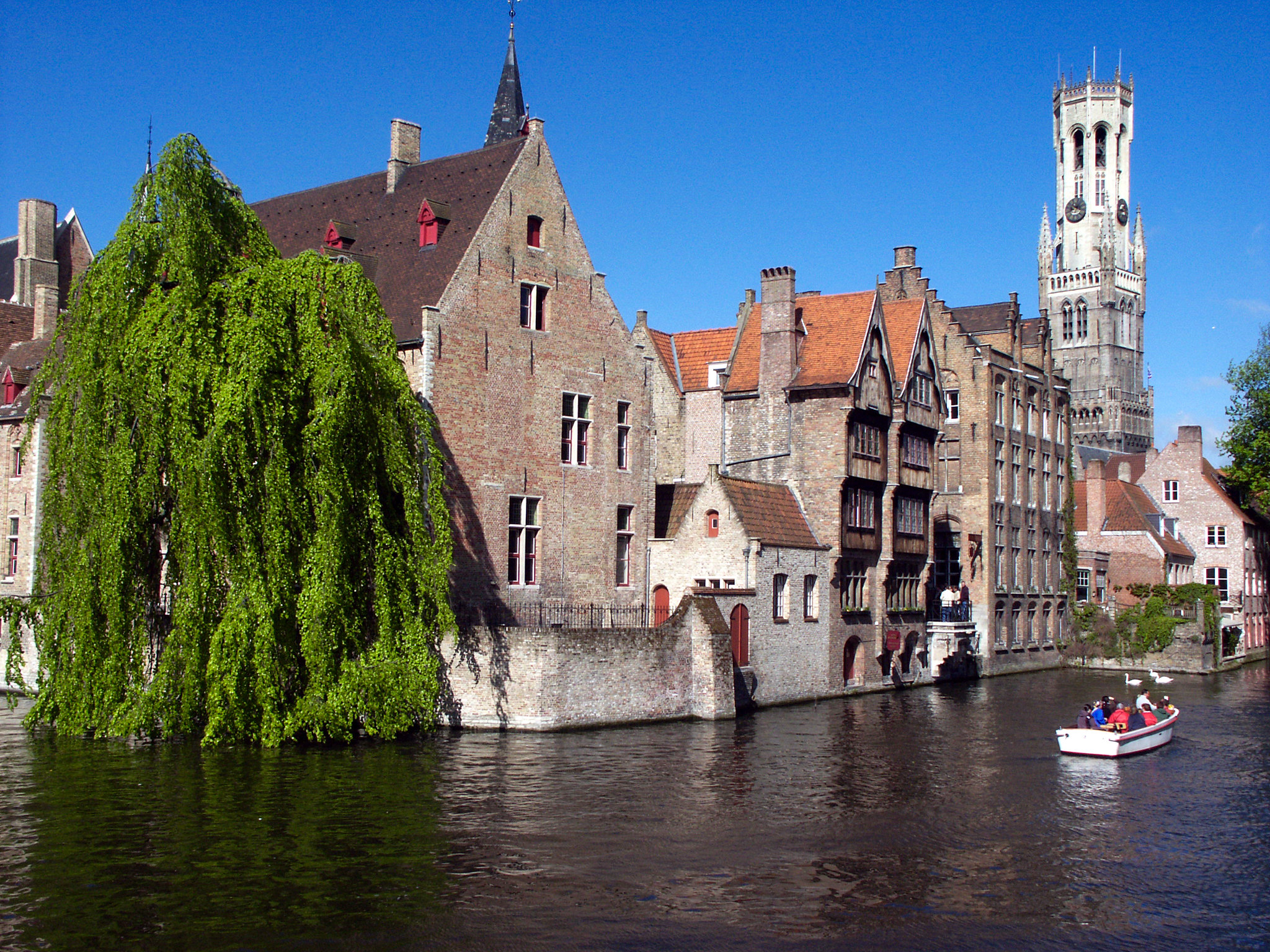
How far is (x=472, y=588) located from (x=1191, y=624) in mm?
39479

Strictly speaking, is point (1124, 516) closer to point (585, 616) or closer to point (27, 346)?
point (585, 616)

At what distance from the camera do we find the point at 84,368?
27.0 m

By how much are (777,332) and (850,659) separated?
37.7 ft

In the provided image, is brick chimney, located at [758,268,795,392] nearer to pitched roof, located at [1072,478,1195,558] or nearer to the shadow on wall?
the shadow on wall

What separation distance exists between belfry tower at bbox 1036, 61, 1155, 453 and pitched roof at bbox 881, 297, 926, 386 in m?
113

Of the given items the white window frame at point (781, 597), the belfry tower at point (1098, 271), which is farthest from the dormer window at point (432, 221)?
the belfry tower at point (1098, 271)

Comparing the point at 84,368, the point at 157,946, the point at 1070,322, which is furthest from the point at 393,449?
the point at 1070,322

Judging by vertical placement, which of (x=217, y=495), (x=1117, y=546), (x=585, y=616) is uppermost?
(x=1117, y=546)

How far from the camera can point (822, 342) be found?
44.6 metres

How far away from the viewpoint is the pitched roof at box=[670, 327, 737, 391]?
47062 mm

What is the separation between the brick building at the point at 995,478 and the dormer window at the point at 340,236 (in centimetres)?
2498

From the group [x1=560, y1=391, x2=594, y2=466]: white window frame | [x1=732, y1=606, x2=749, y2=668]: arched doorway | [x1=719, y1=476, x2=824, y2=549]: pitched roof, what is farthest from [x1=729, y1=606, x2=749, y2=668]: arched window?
[x1=560, y1=391, x2=594, y2=466]: white window frame

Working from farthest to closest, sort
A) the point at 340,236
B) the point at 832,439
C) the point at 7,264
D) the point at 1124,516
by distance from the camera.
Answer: the point at 1124,516
the point at 7,264
the point at 832,439
the point at 340,236

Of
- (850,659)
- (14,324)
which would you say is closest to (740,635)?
(850,659)
